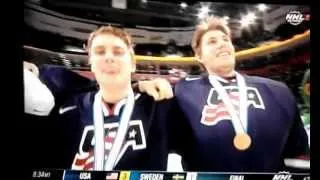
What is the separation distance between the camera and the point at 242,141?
2.51 m

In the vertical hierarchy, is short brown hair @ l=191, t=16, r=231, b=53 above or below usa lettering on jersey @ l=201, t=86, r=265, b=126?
above

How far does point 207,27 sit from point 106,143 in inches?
22.9

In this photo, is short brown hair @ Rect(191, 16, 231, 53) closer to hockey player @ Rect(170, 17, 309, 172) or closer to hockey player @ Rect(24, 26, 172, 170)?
hockey player @ Rect(170, 17, 309, 172)

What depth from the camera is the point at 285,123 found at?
2559mm

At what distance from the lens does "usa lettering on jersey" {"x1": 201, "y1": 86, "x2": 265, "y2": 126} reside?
2514 millimetres

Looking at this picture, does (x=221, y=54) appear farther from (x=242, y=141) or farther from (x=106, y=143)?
(x=106, y=143)

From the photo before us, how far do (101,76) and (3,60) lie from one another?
1.27 ft

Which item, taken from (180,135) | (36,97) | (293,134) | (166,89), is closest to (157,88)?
(166,89)

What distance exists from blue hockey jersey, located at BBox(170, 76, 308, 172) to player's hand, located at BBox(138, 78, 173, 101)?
36 millimetres

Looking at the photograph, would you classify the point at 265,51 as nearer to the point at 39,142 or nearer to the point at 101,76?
the point at 101,76

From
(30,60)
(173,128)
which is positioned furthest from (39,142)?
(173,128)

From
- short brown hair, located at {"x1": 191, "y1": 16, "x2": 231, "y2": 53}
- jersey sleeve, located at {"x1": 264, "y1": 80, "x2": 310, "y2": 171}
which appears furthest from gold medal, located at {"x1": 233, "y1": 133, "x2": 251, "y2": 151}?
short brown hair, located at {"x1": 191, "y1": 16, "x2": 231, "y2": 53}

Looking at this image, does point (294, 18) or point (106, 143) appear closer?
point (106, 143)

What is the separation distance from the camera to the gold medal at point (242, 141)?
251 cm
